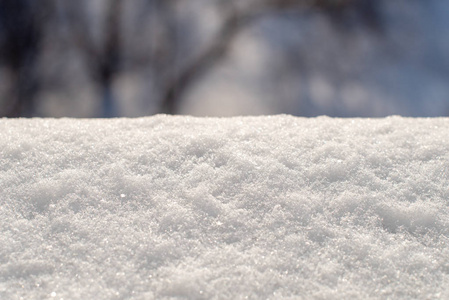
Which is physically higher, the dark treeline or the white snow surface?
the dark treeline

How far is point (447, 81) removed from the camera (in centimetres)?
445

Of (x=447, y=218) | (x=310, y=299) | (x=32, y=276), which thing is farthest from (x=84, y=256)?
(x=447, y=218)

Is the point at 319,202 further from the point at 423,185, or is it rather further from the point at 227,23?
the point at 227,23

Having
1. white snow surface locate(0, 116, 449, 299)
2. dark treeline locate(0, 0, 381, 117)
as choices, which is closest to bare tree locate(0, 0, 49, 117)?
dark treeline locate(0, 0, 381, 117)

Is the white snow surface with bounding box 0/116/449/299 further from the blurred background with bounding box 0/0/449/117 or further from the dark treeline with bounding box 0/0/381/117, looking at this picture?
the dark treeline with bounding box 0/0/381/117

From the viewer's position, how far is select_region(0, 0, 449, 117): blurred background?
3836 mm

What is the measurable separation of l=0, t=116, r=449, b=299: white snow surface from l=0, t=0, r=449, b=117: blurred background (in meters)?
3.07

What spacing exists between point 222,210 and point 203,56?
3.60 meters

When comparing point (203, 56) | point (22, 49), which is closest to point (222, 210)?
point (203, 56)

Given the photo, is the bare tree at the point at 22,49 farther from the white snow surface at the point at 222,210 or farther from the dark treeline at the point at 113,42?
the white snow surface at the point at 222,210

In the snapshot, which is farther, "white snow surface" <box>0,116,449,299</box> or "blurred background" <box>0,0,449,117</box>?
"blurred background" <box>0,0,449,117</box>

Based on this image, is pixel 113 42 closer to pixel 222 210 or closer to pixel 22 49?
pixel 22 49

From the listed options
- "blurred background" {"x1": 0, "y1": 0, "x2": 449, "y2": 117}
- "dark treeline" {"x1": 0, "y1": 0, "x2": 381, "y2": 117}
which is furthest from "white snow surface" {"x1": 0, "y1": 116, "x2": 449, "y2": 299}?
"dark treeline" {"x1": 0, "y1": 0, "x2": 381, "y2": 117}

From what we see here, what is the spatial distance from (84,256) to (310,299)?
0.29 m
